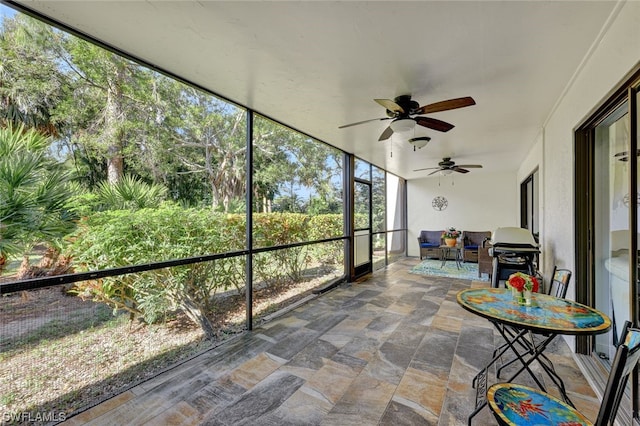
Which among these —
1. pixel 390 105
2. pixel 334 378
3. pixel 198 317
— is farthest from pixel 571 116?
pixel 198 317

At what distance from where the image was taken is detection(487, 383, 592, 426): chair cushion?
3.87ft

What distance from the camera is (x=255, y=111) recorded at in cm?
323

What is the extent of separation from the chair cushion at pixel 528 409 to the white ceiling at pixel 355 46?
2.13 metres

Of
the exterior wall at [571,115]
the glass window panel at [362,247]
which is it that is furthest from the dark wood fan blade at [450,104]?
the glass window panel at [362,247]

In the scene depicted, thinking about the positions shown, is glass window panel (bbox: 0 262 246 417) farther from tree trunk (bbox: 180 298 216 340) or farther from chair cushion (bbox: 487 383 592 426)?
chair cushion (bbox: 487 383 592 426)

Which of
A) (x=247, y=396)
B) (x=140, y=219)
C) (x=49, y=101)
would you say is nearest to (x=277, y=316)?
(x=247, y=396)

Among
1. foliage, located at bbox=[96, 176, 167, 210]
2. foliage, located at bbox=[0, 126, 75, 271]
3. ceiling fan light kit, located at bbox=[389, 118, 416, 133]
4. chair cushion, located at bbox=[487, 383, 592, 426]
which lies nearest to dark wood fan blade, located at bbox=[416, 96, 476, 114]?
ceiling fan light kit, located at bbox=[389, 118, 416, 133]

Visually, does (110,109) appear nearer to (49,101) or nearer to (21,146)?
(49,101)

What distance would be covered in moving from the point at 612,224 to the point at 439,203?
6.68m

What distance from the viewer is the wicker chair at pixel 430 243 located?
7.87 meters

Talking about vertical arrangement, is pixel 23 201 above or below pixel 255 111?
below

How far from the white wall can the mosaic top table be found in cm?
645

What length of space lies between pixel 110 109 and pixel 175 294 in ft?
6.83

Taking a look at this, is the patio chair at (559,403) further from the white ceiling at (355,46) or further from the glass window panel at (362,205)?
the glass window panel at (362,205)
